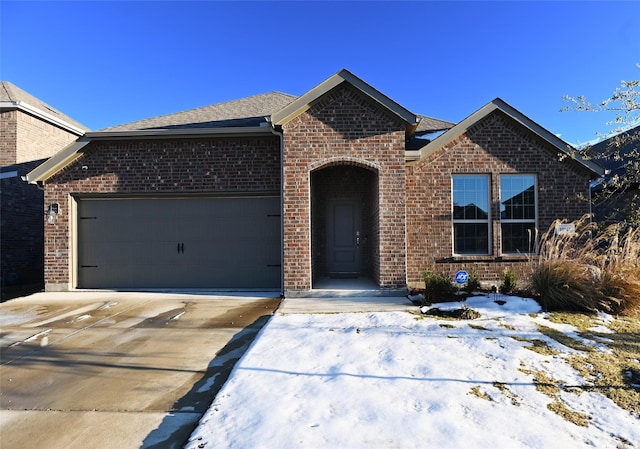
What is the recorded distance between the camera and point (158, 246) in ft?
29.6

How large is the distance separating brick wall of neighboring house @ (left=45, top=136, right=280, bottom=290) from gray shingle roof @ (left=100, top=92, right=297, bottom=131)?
73 centimetres

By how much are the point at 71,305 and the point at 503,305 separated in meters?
8.32

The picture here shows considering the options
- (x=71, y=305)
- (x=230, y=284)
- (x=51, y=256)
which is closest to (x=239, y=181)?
(x=230, y=284)

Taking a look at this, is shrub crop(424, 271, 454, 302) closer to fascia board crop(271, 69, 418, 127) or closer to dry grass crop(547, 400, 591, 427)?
fascia board crop(271, 69, 418, 127)

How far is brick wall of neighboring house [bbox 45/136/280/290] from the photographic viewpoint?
8.73 m

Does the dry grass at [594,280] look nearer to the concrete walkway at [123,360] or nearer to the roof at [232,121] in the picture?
the concrete walkway at [123,360]

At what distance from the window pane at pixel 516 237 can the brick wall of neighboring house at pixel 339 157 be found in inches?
113

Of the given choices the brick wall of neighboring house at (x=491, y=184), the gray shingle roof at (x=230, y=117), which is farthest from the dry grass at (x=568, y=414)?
the gray shingle roof at (x=230, y=117)

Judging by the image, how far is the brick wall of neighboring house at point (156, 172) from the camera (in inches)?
344

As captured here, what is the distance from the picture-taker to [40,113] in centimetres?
1186

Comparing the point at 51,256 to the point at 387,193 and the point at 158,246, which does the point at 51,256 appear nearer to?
the point at 158,246

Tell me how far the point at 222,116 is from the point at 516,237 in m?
8.33

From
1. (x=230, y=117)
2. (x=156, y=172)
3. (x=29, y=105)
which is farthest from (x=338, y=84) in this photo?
(x=29, y=105)

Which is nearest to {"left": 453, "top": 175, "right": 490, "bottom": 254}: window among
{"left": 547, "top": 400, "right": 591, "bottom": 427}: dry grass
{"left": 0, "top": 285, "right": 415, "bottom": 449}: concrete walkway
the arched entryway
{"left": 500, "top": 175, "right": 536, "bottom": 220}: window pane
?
{"left": 500, "top": 175, "right": 536, "bottom": 220}: window pane
